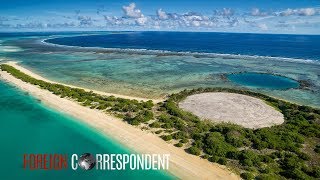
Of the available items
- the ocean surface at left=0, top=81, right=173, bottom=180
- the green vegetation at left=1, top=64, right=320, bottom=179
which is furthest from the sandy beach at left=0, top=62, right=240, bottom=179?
the ocean surface at left=0, top=81, right=173, bottom=180

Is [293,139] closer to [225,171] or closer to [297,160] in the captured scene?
[297,160]

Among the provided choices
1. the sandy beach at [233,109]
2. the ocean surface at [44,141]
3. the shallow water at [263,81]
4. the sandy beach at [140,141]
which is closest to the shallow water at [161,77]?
the shallow water at [263,81]

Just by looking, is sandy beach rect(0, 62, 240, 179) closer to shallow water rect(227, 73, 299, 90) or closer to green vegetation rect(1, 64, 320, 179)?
green vegetation rect(1, 64, 320, 179)

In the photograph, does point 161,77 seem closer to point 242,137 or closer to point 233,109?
point 233,109

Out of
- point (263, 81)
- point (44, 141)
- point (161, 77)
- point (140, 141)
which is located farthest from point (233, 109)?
point (161, 77)

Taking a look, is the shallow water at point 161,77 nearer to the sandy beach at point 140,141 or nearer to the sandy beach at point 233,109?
the sandy beach at point 233,109

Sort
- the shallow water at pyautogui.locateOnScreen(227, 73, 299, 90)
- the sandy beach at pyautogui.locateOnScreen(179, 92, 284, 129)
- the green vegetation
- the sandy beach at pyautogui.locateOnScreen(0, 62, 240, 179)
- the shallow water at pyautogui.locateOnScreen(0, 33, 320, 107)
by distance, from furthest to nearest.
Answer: the shallow water at pyautogui.locateOnScreen(227, 73, 299, 90) < the shallow water at pyautogui.locateOnScreen(0, 33, 320, 107) < the sandy beach at pyautogui.locateOnScreen(179, 92, 284, 129) < the green vegetation < the sandy beach at pyautogui.locateOnScreen(0, 62, 240, 179)

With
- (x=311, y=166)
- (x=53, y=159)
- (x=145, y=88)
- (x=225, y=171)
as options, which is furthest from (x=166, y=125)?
(x=145, y=88)
